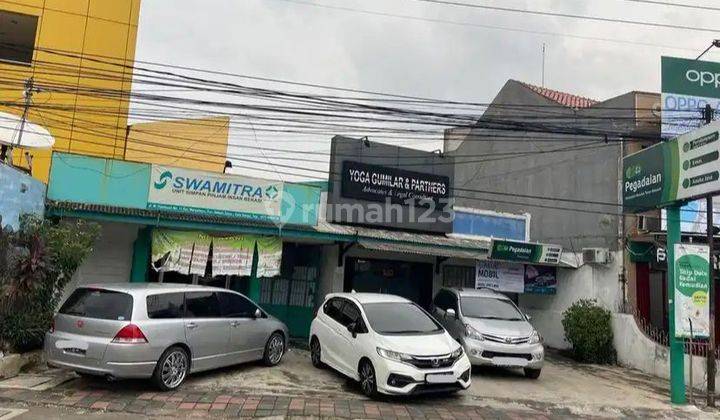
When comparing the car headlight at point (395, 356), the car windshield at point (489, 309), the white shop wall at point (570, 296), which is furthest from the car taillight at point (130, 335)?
the white shop wall at point (570, 296)

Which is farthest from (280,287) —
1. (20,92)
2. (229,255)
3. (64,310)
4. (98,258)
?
(20,92)

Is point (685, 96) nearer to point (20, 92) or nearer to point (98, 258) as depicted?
point (98, 258)

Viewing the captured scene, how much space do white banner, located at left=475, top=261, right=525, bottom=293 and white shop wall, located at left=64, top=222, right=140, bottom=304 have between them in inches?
368

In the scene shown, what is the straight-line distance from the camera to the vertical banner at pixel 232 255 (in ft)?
40.2

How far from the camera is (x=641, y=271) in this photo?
49.6 ft

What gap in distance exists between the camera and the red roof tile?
62.3 feet

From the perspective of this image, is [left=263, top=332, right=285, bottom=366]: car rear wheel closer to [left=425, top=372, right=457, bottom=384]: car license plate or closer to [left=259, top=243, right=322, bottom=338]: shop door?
[left=425, top=372, right=457, bottom=384]: car license plate

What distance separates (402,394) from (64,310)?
202 inches

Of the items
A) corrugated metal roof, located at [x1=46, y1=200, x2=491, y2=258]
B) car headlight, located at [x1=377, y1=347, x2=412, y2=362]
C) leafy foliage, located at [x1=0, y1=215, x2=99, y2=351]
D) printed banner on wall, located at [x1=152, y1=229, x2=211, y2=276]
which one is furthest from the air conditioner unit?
leafy foliage, located at [x1=0, y1=215, x2=99, y2=351]

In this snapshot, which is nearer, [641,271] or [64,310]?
[64,310]

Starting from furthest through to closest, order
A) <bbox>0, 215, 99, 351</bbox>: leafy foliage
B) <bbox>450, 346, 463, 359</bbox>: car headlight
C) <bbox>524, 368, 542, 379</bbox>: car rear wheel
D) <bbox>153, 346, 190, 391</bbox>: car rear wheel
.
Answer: <bbox>524, 368, 542, 379</bbox>: car rear wheel → <bbox>0, 215, 99, 351</bbox>: leafy foliage → <bbox>450, 346, 463, 359</bbox>: car headlight → <bbox>153, 346, 190, 391</bbox>: car rear wheel

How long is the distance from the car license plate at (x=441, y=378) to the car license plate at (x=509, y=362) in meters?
2.59

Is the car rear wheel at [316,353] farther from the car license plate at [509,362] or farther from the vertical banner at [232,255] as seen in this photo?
the car license plate at [509,362]

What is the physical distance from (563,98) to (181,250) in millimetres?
15081
